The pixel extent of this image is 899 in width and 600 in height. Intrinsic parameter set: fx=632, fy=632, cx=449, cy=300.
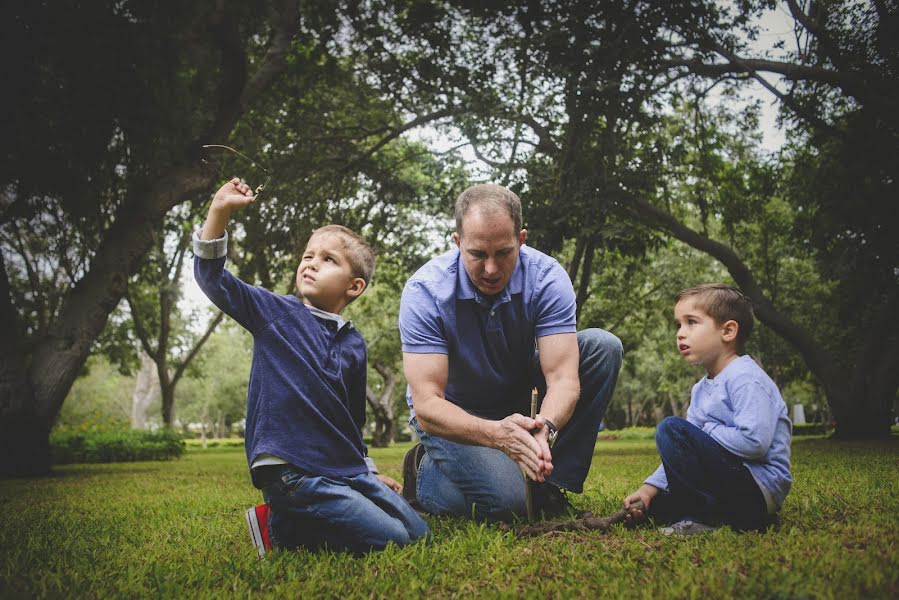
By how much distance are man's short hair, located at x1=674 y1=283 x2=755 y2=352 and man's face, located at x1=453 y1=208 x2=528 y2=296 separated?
38.1 inches

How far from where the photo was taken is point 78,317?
940cm

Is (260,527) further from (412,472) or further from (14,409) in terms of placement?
(14,409)

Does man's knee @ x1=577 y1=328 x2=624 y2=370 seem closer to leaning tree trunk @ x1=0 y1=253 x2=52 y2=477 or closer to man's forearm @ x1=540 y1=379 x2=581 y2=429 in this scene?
man's forearm @ x1=540 y1=379 x2=581 y2=429

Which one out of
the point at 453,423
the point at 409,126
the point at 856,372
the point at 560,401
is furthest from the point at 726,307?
the point at 856,372

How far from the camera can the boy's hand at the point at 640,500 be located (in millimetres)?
3127

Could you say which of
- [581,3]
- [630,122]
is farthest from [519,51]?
[630,122]

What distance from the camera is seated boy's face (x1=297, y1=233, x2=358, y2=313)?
3054 millimetres

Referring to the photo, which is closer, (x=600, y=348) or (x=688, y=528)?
(x=688, y=528)

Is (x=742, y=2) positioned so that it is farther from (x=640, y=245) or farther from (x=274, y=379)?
(x=274, y=379)

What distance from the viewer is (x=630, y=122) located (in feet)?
31.0

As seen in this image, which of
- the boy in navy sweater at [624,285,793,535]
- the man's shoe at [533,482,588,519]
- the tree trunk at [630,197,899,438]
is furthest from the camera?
the tree trunk at [630,197,899,438]

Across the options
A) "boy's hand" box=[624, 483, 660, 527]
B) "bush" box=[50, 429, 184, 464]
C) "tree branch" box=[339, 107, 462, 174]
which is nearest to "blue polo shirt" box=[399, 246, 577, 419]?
"boy's hand" box=[624, 483, 660, 527]

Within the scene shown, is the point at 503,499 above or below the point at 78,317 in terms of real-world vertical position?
below

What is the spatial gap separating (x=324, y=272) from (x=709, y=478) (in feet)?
6.64
